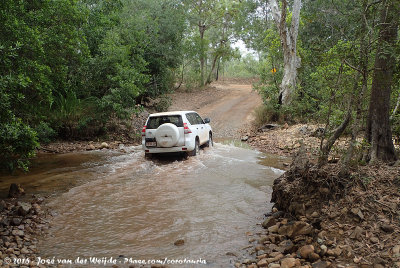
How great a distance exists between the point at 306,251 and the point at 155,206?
3307 millimetres

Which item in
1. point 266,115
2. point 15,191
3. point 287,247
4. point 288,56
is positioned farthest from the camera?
point 266,115

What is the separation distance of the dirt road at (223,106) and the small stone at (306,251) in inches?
526

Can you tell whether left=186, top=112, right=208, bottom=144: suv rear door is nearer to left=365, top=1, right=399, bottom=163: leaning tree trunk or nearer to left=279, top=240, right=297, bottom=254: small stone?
left=365, top=1, right=399, bottom=163: leaning tree trunk

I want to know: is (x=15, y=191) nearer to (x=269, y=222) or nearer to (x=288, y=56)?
(x=269, y=222)

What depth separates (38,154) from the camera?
470 inches

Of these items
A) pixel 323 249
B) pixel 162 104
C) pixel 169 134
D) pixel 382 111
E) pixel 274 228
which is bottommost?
pixel 274 228

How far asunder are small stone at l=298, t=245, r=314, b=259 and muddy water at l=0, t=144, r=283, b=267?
0.92 meters

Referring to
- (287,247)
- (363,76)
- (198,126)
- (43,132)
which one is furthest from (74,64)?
(287,247)

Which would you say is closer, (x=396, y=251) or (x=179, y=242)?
(x=396, y=251)

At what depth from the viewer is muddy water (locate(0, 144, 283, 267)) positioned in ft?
15.4

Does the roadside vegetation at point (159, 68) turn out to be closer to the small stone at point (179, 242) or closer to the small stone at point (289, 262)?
the small stone at point (289, 262)

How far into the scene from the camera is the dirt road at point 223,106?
64.6 feet

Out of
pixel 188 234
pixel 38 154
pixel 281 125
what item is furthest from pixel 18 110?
pixel 281 125

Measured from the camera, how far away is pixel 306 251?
405cm
